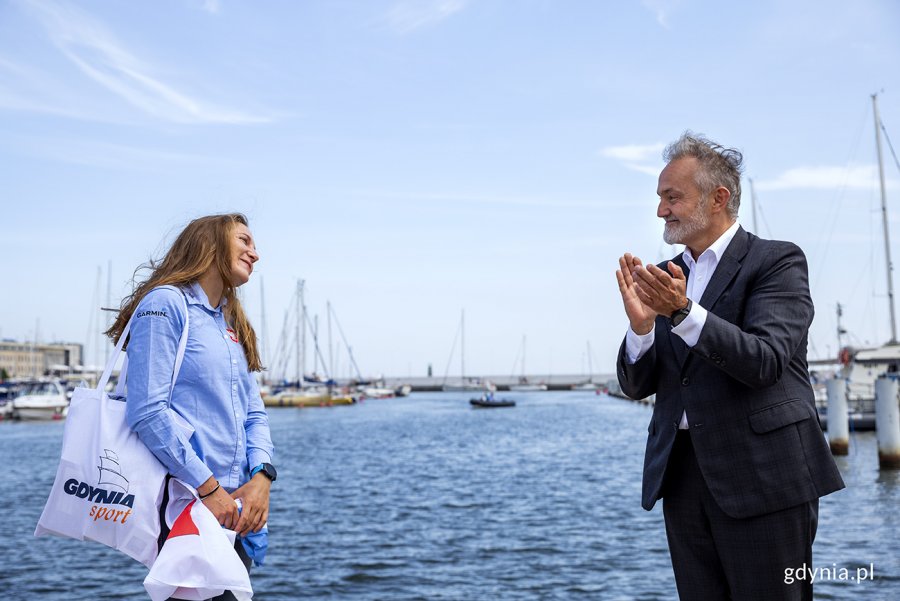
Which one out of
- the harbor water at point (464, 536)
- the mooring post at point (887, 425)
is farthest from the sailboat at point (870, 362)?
the mooring post at point (887, 425)

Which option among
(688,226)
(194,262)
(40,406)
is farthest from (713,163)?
(40,406)

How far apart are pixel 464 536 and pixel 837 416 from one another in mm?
13813

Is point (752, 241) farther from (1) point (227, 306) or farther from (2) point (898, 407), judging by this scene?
(2) point (898, 407)

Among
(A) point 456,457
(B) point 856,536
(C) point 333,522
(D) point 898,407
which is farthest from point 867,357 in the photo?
(C) point 333,522

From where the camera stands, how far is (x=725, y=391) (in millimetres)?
2750

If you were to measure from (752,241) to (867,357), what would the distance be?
3566 cm

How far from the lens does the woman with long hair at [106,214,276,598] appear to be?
276 cm

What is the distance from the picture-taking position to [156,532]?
268 cm

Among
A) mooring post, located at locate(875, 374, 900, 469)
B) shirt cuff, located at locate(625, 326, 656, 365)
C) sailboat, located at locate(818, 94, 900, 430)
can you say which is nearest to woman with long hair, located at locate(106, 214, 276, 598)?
shirt cuff, located at locate(625, 326, 656, 365)

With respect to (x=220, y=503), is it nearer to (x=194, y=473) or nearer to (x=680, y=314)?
(x=194, y=473)

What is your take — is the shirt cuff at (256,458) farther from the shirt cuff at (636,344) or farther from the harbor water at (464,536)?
the harbor water at (464,536)

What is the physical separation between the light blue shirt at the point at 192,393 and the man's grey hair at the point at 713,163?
74.3 inches

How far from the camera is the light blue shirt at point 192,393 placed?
8.96 ft

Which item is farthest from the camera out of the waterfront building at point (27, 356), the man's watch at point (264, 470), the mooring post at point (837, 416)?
the waterfront building at point (27, 356)
